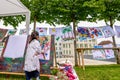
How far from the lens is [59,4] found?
1311 centimetres

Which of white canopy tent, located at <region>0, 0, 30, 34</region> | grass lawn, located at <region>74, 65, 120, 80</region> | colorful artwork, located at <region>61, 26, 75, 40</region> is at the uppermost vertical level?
white canopy tent, located at <region>0, 0, 30, 34</region>

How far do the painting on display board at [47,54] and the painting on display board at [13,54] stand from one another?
21.9 inches

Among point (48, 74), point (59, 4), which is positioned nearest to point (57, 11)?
point (59, 4)

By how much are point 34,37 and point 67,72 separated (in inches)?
45.8

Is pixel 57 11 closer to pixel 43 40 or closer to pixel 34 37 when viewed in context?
pixel 43 40

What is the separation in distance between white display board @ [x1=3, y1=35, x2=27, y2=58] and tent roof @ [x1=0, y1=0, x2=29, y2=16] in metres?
1.76

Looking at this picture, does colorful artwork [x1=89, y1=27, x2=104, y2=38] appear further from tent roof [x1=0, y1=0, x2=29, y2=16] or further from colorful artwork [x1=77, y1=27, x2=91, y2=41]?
tent roof [x1=0, y1=0, x2=29, y2=16]

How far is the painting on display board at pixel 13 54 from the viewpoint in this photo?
22.5ft

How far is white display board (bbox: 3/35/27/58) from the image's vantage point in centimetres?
690

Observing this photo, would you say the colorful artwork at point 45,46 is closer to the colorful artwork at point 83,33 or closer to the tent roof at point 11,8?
the tent roof at point 11,8

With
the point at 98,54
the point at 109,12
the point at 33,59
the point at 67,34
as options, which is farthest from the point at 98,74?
the point at 109,12

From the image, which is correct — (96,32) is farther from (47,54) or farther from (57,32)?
(47,54)

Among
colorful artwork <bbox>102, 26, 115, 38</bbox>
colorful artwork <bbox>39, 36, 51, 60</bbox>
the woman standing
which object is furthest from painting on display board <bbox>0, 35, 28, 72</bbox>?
colorful artwork <bbox>102, 26, 115, 38</bbox>

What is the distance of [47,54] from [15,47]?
95 centimetres
